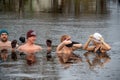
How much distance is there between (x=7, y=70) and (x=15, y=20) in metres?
20.0

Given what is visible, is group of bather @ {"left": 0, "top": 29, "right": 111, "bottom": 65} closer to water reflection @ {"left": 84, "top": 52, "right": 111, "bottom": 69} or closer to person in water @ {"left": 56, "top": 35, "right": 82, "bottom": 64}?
person in water @ {"left": 56, "top": 35, "right": 82, "bottom": 64}

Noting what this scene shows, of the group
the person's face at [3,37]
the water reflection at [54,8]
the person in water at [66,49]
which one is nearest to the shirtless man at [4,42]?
the person's face at [3,37]

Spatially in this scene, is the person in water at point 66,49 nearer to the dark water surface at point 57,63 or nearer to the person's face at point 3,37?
the dark water surface at point 57,63

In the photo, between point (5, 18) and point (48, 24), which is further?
point (5, 18)

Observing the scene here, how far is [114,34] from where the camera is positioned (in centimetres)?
2912

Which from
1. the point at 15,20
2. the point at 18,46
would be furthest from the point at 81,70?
the point at 15,20

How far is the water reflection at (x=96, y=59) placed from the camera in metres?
18.4

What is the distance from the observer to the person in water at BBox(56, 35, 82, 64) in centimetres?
1991

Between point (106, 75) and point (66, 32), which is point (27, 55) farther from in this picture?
point (66, 32)

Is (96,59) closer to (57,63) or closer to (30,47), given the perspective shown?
(57,63)

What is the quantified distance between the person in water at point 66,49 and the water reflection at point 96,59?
0.47 m

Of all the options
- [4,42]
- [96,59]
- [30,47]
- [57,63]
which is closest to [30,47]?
[30,47]

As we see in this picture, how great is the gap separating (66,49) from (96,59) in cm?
167

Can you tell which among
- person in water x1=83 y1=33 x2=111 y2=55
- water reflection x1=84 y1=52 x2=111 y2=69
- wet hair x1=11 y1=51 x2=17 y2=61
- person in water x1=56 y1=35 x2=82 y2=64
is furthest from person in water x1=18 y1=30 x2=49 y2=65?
water reflection x1=84 y1=52 x2=111 y2=69
